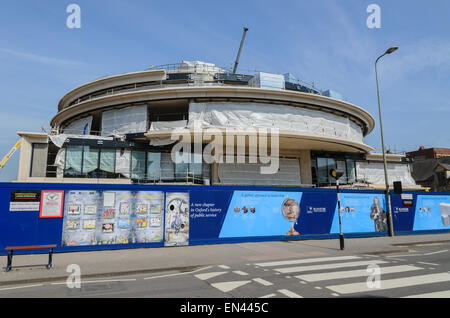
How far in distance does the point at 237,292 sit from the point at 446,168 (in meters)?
64.2

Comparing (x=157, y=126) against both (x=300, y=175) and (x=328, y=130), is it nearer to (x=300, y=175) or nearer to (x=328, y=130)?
(x=300, y=175)

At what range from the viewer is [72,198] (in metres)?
12.6

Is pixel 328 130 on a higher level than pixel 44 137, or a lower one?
higher

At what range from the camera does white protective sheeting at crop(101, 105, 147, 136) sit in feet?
90.8

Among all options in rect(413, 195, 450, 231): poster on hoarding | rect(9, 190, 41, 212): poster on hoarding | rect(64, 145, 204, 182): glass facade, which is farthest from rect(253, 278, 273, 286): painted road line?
rect(413, 195, 450, 231): poster on hoarding

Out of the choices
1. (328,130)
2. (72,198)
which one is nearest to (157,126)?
(72,198)

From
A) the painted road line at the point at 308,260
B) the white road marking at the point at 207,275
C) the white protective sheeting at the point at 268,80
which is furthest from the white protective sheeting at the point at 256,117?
the white road marking at the point at 207,275

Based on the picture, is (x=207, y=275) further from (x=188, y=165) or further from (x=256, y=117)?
(x=256, y=117)

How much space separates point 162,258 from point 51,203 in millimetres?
5634

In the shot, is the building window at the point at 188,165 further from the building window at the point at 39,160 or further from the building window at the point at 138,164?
the building window at the point at 39,160

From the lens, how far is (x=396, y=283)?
729 centimetres

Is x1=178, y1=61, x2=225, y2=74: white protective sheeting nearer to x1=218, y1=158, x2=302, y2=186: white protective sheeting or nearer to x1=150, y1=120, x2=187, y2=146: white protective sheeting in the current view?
x1=150, y1=120, x2=187, y2=146: white protective sheeting

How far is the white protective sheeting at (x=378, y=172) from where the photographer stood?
113 feet

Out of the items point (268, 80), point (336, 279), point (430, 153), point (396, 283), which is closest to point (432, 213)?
point (396, 283)
